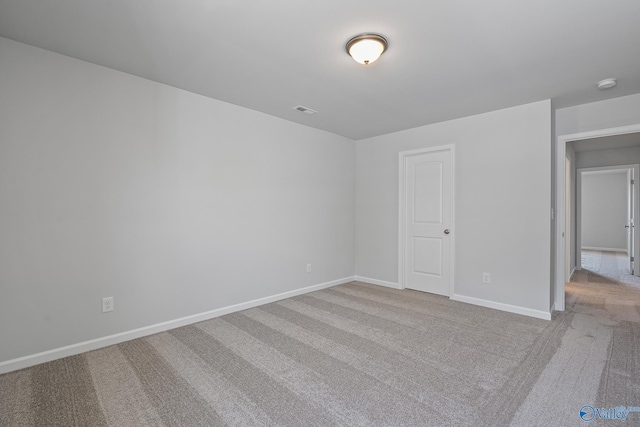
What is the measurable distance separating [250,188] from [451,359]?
109 inches

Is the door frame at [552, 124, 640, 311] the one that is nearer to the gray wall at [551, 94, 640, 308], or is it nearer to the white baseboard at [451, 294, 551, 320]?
the gray wall at [551, 94, 640, 308]

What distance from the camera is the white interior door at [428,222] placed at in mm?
4172

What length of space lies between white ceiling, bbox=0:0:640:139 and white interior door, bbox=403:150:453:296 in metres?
1.16

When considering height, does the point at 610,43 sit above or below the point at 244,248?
above

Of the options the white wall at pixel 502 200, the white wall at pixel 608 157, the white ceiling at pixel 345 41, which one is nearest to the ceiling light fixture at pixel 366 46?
the white ceiling at pixel 345 41

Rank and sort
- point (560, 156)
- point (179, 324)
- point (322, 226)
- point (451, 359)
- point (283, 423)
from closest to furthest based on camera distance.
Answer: point (283, 423) → point (451, 359) → point (179, 324) → point (560, 156) → point (322, 226)

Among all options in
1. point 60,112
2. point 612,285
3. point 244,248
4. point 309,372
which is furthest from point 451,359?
point 612,285

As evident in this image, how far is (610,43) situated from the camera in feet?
7.13

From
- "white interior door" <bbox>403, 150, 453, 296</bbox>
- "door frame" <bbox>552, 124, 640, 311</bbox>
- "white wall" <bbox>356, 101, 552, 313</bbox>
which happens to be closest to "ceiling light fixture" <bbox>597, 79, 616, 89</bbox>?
"white wall" <bbox>356, 101, 552, 313</bbox>

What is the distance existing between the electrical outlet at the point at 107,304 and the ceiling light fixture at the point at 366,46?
2.95m

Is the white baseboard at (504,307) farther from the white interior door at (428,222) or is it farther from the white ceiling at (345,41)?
the white ceiling at (345,41)

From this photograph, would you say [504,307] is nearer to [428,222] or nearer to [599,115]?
[428,222]

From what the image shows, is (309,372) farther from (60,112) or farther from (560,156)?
(560,156)

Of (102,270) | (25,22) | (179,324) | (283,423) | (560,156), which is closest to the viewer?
(283,423)
